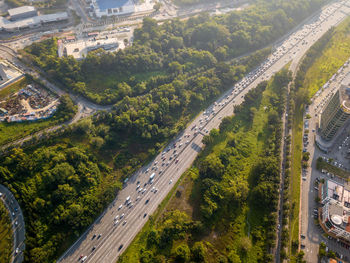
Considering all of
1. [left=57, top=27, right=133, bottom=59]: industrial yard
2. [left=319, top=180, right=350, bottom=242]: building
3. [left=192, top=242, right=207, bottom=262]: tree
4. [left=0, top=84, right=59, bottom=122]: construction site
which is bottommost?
[left=192, top=242, right=207, bottom=262]: tree

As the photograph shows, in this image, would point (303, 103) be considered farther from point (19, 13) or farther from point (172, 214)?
point (19, 13)

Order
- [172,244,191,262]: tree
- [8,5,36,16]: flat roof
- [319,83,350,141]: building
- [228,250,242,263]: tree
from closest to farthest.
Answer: [172,244,191,262]: tree < [228,250,242,263]: tree < [319,83,350,141]: building < [8,5,36,16]: flat roof

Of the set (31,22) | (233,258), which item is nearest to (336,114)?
(233,258)

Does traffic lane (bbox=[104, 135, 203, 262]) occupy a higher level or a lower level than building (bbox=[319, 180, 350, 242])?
higher

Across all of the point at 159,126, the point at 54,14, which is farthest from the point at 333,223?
the point at 54,14

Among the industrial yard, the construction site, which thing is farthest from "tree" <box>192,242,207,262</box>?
the industrial yard

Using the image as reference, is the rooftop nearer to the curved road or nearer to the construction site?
the curved road

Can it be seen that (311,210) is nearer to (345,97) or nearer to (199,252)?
(199,252)

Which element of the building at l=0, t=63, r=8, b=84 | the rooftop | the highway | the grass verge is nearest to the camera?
the grass verge
